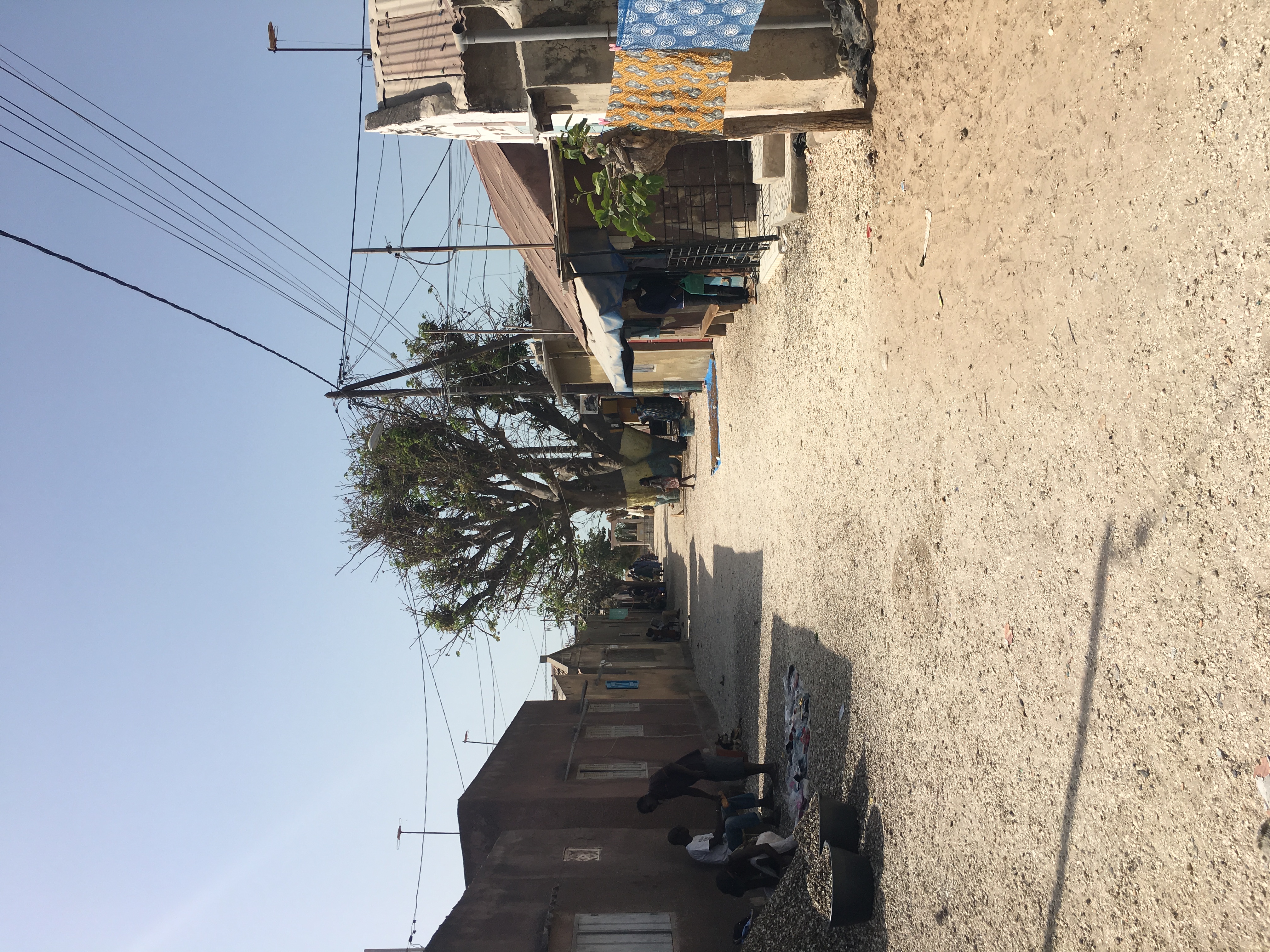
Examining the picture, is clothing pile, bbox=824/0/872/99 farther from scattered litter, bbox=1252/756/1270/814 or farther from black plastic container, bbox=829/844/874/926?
black plastic container, bbox=829/844/874/926

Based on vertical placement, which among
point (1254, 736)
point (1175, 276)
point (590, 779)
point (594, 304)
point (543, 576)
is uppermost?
point (594, 304)

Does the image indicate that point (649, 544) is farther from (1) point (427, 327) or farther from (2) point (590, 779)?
(2) point (590, 779)

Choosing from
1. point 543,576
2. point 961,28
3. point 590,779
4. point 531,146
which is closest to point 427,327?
point 543,576

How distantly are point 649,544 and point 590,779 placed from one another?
30.6m

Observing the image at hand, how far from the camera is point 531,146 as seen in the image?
10258 millimetres

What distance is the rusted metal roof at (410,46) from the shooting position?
247 inches

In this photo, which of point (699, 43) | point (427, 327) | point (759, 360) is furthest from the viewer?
point (427, 327)

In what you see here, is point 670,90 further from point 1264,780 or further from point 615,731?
point 615,731

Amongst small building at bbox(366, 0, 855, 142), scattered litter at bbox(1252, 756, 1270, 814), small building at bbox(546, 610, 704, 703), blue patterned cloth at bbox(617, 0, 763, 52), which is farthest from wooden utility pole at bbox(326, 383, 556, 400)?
scattered litter at bbox(1252, 756, 1270, 814)

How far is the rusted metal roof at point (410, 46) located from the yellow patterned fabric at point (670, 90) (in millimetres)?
1369

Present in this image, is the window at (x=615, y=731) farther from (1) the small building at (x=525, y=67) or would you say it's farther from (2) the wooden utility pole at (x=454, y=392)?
(1) the small building at (x=525, y=67)

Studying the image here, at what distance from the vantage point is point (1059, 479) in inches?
159

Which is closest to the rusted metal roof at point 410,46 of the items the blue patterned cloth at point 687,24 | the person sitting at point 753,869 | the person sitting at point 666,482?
the blue patterned cloth at point 687,24

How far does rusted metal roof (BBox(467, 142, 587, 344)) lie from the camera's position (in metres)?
10.4
